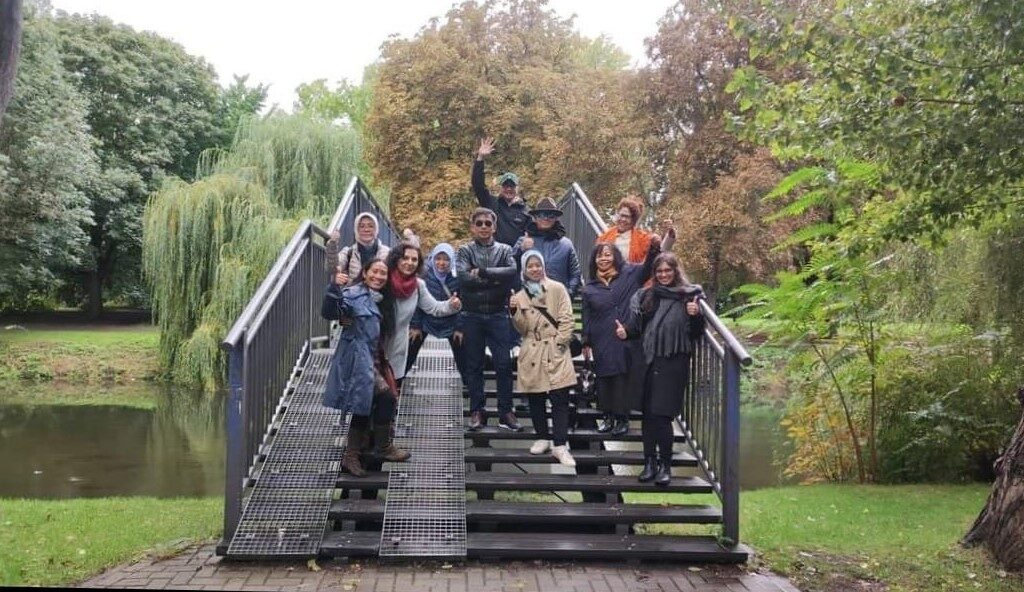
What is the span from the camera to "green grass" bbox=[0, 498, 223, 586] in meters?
5.09

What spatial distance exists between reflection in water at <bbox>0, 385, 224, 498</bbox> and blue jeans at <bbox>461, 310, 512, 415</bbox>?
6.05 meters

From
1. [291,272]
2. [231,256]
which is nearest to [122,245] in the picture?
[231,256]

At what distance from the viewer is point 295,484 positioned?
211 inches

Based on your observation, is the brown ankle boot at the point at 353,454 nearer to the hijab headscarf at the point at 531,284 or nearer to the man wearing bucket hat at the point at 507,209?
the hijab headscarf at the point at 531,284

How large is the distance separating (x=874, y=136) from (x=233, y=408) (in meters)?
4.03

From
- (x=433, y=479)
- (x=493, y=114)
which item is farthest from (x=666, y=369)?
(x=493, y=114)

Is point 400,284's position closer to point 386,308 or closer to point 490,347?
point 386,308

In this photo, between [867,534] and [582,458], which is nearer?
[582,458]

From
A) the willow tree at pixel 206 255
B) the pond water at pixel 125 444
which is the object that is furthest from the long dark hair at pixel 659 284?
the willow tree at pixel 206 255

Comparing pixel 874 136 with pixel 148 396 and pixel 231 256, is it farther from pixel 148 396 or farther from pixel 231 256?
pixel 148 396

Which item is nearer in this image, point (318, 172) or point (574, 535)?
point (574, 535)

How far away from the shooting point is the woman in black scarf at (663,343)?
5.40 metres

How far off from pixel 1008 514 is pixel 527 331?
129 inches

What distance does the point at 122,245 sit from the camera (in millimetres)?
31594
